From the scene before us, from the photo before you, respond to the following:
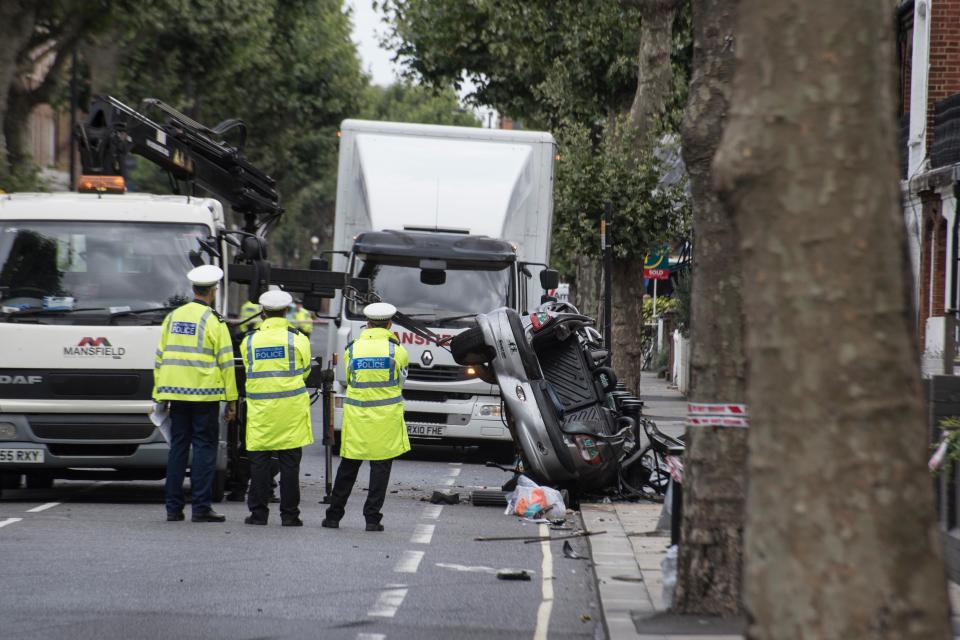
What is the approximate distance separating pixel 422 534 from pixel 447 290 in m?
6.13

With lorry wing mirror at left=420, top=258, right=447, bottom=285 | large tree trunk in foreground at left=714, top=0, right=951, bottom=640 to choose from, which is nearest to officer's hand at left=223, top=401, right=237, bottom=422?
lorry wing mirror at left=420, top=258, right=447, bottom=285

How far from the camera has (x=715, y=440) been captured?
784cm

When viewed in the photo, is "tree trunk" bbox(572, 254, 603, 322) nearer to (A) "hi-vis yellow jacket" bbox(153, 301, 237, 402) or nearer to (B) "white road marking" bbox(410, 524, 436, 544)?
(B) "white road marking" bbox(410, 524, 436, 544)

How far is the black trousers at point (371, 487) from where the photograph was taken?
11.3 metres

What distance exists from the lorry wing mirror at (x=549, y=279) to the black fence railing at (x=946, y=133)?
23.0 feet

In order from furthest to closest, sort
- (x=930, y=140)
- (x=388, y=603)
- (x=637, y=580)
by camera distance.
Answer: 1. (x=930, y=140)
2. (x=637, y=580)
3. (x=388, y=603)

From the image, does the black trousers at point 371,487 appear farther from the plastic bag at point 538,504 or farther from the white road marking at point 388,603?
the white road marking at point 388,603

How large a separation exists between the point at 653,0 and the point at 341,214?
5.82m

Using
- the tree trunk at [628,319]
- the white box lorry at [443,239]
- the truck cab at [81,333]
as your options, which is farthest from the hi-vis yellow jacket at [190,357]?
the tree trunk at [628,319]

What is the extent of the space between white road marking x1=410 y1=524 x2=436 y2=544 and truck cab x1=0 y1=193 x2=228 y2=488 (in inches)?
78.1

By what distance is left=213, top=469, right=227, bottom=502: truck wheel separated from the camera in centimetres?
1307

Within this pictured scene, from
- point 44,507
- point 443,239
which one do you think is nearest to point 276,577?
point 44,507

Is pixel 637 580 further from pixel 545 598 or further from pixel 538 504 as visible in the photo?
pixel 538 504

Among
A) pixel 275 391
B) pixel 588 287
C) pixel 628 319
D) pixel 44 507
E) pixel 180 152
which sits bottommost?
pixel 44 507
